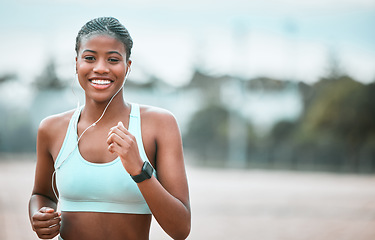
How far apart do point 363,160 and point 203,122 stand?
1490 cm

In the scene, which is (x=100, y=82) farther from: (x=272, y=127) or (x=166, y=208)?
(x=272, y=127)

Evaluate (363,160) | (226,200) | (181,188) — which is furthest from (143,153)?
(363,160)

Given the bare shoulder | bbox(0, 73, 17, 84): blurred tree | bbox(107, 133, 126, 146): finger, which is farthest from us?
bbox(0, 73, 17, 84): blurred tree

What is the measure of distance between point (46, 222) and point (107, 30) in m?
0.76

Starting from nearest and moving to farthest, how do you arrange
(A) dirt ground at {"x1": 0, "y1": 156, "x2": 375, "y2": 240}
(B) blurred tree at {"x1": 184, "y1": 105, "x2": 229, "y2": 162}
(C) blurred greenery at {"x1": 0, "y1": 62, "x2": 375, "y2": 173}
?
1. (A) dirt ground at {"x1": 0, "y1": 156, "x2": 375, "y2": 240}
2. (C) blurred greenery at {"x1": 0, "y1": 62, "x2": 375, "y2": 173}
3. (B) blurred tree at {"x1": 184, "y1": 105, "x2": 229, "y2": 162}

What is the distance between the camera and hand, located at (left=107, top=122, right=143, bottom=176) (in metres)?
→ 1.70

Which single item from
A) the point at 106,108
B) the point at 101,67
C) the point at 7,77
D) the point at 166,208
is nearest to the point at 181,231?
the point at 166,208

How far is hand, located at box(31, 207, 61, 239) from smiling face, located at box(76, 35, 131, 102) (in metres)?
0.47

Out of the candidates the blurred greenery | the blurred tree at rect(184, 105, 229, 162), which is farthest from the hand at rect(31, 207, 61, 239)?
the blurred tree at rect(184, 105, 229, 162)

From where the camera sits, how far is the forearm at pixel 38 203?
2092mm

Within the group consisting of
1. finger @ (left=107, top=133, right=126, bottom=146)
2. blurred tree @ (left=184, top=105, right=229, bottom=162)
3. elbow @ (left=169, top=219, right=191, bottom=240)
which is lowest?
blurred tree @ (left=184, top=105, right=229, bottom=162)

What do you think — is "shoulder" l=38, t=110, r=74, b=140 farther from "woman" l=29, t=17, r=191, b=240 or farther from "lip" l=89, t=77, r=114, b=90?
"lip" l=89, t=77, r=114, b=90

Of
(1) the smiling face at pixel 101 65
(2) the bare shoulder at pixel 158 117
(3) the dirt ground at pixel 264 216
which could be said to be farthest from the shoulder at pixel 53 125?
(3) the dirt ground at pixel 264 216

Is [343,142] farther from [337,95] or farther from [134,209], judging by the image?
[134,209]
